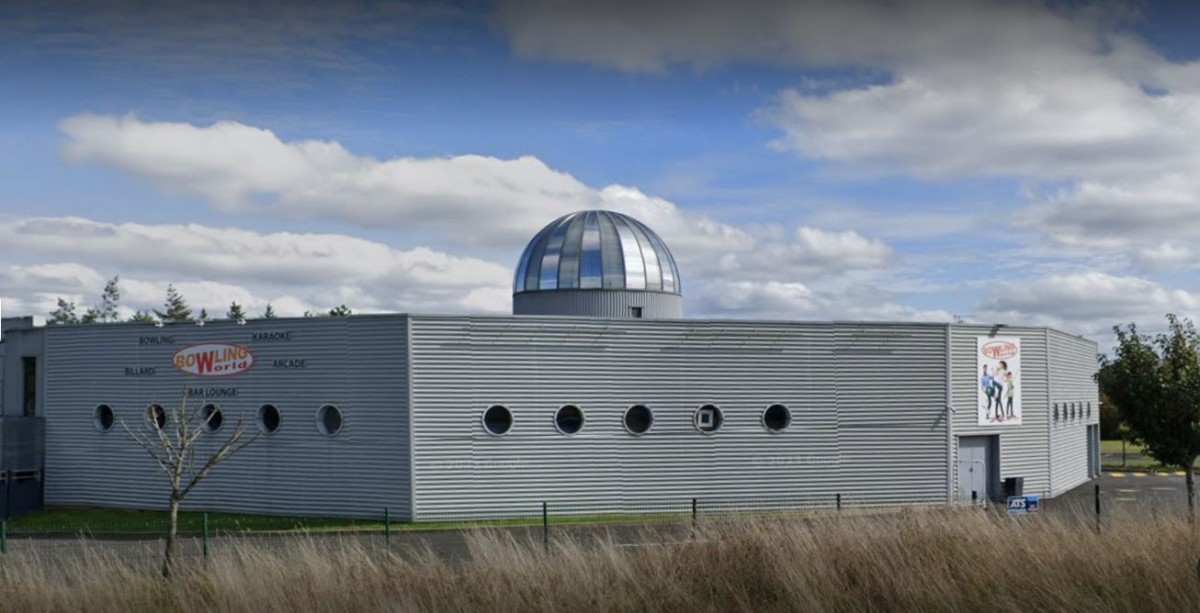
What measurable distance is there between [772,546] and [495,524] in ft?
46.3

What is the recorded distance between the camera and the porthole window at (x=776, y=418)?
28.2 meters

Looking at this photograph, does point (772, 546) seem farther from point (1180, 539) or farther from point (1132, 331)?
point (1132, 331)

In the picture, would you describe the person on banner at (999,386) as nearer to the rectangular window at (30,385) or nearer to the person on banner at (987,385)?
the person on banner at (987,385)

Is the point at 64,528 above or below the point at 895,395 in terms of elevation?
below

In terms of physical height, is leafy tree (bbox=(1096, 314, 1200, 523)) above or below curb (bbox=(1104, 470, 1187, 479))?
above

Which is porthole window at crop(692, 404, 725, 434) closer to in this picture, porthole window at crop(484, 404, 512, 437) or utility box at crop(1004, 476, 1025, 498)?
porthole window at crop(484, 404, 512, 437)

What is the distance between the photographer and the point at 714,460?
27672mm

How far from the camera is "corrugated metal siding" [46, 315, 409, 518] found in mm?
26062

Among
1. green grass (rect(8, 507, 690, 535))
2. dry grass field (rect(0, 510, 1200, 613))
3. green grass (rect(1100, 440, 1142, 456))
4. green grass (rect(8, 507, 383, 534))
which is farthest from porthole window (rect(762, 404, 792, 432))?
green grass (rect(1100, 440, 1142, 456))

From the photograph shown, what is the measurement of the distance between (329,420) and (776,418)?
35.8 ft

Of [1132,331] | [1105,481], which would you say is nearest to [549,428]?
[1132,331]

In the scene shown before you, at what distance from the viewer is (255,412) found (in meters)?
27.7

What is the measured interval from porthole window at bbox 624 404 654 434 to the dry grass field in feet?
45.1

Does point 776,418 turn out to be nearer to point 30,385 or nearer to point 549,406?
point 549,406
